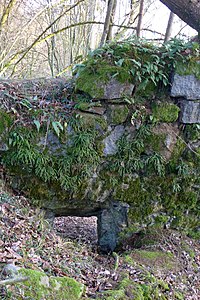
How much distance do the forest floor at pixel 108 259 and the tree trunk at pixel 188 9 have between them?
12.4ft

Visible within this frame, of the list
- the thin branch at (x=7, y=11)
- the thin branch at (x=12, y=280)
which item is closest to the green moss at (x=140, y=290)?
the thin branch at (x=12, y=280)

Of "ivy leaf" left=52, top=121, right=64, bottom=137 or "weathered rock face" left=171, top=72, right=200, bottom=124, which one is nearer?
"ivy leaf" left=52, top=121, right=64, bottom=137

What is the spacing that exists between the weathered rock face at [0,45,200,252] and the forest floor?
13.9 inches

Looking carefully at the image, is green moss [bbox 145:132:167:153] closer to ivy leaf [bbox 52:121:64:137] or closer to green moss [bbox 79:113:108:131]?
→ green moss [bbox 79:113:108:131]

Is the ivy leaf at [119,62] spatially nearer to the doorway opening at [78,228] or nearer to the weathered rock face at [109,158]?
the weathered rock face at [109,158]

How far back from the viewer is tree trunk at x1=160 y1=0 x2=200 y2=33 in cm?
520

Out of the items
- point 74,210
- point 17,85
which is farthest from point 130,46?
point 74,210

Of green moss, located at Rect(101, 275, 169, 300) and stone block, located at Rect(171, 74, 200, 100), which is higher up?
stone block, located at Rect(171, 74, 200, 100)

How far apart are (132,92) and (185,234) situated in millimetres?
2724

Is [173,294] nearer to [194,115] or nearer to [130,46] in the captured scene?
[194,115]

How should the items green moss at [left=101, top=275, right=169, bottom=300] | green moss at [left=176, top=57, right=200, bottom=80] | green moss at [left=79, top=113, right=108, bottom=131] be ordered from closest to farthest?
green moss at [left=101, top=275, right=169, bottom=300]
green moss at [left=79, top=113, right=108, bottom=131]
green moss at [left=176, top=57, right=200, bottom=80]

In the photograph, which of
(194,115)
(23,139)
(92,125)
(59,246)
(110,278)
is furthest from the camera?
(194,115)

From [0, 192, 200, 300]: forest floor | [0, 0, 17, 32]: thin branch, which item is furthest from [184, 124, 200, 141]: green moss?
[0, 0, 17, 32]: thin branch

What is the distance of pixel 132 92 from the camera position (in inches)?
202
